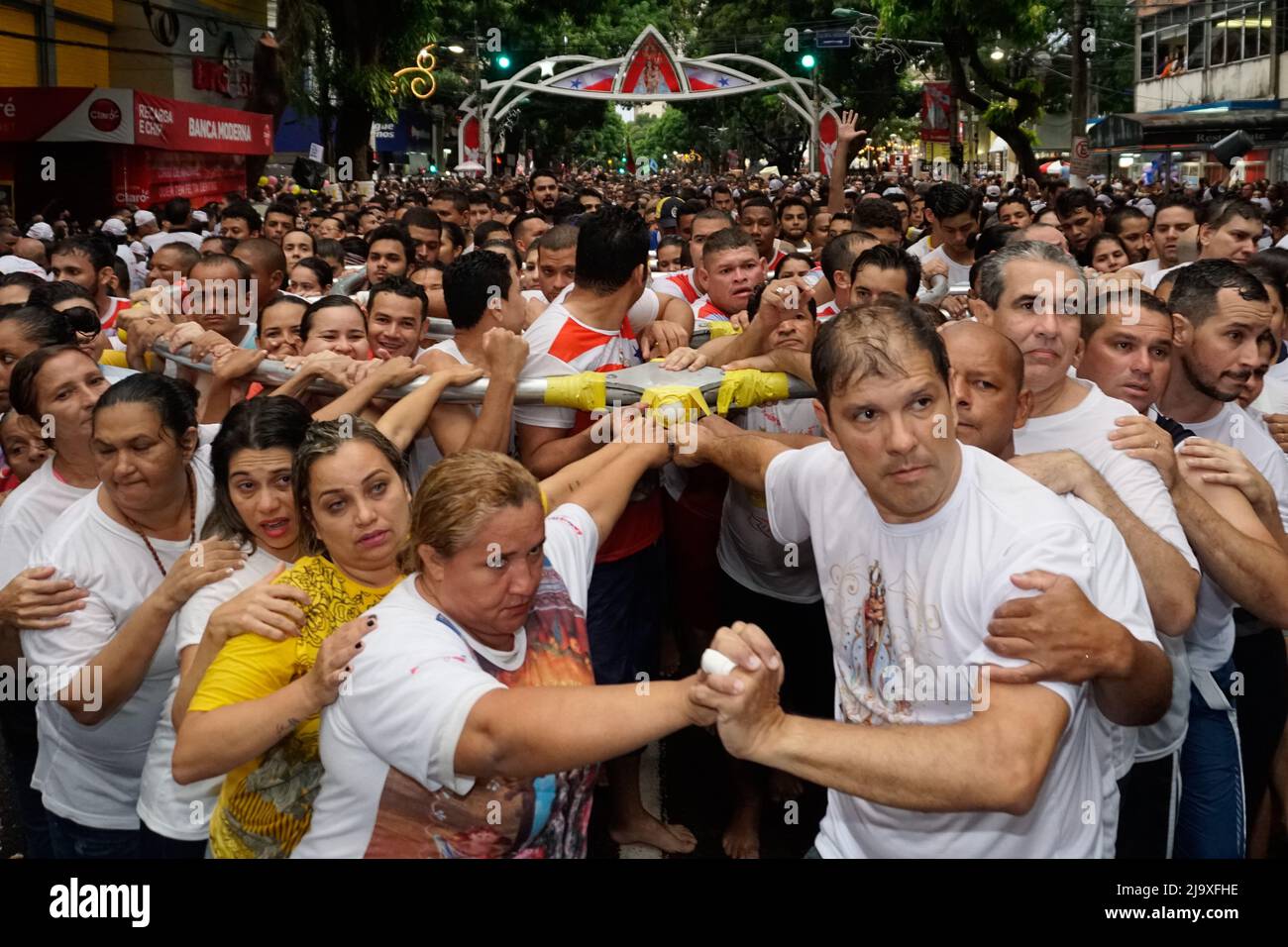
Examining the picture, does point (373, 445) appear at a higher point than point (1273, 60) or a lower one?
lower

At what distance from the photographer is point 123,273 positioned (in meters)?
8.41

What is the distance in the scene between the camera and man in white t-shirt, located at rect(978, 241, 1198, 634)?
8.59 feet

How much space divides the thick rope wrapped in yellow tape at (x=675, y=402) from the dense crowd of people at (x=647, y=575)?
0.16 ft

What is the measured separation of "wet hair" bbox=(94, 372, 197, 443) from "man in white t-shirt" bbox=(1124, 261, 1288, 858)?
2435mm

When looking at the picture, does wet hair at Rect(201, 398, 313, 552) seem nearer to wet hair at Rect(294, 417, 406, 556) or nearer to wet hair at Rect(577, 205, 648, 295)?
wet hair at Rect(294, 417, 406, 556)

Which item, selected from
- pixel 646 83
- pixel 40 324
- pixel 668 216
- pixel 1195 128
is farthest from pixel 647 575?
pixel 646 83

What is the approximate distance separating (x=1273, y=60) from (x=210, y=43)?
96.7 feet

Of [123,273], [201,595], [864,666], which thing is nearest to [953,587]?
[864,666]

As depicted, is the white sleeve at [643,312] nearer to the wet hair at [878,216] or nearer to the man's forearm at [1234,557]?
the man's forearm at [1234,557]

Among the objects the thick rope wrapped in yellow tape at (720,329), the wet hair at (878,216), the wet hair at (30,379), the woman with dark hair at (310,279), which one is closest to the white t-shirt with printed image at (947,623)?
the thick rope wrapped in yellow tape at (720,329)

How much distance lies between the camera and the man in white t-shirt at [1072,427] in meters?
2.62

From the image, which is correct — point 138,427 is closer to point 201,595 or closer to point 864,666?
point 201,595

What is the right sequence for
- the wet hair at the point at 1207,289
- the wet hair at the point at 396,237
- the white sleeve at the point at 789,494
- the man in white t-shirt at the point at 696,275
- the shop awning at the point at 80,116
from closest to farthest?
1. the white sleeve at the point at 789,494
2. the wet hair at the point at 1207,289
3. the man in white t-shirt at the point at 696,275
4. the wet hair at the point at 396,237
5. the shop awning at the point at 80,116

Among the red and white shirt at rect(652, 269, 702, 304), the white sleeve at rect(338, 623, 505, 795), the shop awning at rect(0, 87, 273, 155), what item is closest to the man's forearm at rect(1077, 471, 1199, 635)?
the white sleeve at rect(338, 623, 505, 795)
